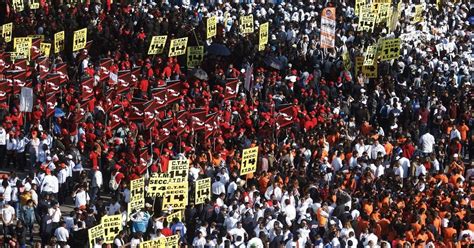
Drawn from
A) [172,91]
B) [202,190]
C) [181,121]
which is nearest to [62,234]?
[202,190]

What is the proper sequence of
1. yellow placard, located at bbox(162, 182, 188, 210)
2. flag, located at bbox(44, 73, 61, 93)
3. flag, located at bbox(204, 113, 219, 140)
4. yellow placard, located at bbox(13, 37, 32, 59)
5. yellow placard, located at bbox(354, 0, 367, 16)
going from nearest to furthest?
yellow placard, located at bbox(162, 182, 188, 210) < flag, located at bbox(204, 113, 219, 140) < flag, located at bbox(44, 73, 61, 93) < yellow placard, located at bbox(13, 37, 32, 59) < yellow placard, located at bbox(354, 0, 367, 16)

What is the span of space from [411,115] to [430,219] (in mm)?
8901

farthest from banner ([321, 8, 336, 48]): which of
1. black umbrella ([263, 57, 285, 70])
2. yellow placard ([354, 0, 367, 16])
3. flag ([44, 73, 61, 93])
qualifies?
flag ([44, 73, 61, 93])

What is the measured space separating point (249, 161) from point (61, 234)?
5994 mm

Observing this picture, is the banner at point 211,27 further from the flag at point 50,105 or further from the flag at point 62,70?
the flag at point 50,105

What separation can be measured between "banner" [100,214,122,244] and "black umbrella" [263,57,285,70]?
14258 mm

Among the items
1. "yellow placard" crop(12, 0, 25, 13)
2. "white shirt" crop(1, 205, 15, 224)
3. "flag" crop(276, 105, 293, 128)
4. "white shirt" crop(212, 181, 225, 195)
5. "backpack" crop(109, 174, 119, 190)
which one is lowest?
"yellow placard" crop(12, 0, 25, 13)

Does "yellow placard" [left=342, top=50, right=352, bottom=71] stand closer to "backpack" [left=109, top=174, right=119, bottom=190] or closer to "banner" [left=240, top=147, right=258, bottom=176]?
"banner" [left=240, top=147, right=258, bottom=176]

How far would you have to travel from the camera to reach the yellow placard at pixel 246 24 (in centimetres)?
5547

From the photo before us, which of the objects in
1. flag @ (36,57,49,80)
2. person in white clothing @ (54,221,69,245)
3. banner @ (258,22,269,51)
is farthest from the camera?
banner @ (258,22,269,51)

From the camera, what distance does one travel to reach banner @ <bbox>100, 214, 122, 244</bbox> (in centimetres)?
3912

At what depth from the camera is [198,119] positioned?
46094 millimetres

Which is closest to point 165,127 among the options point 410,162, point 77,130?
point 77,130

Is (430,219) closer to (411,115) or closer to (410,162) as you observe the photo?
(410,162)
